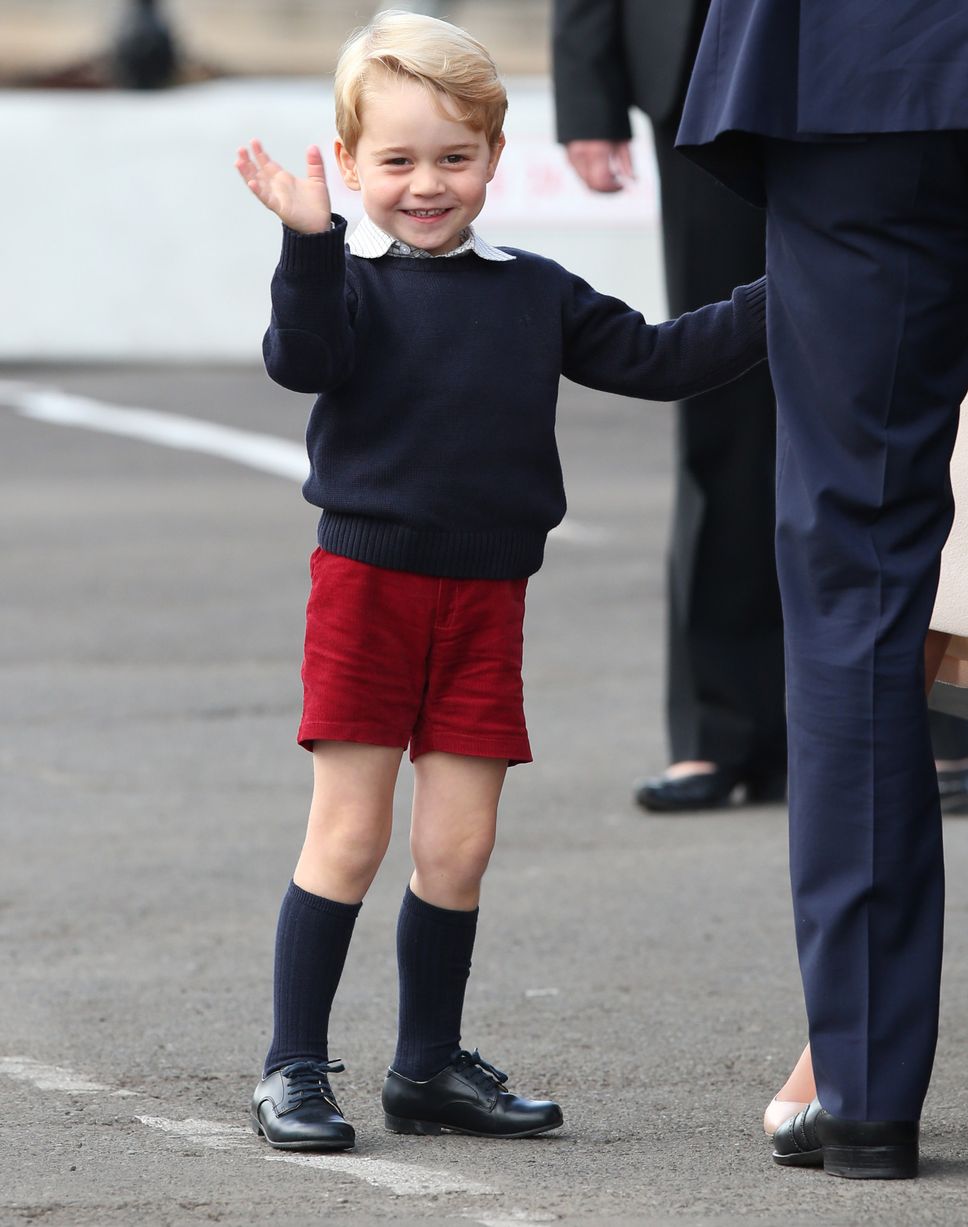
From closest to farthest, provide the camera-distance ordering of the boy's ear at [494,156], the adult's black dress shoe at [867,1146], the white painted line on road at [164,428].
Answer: the adult's black dress shoe at [867,1146] → the boy's ear at [494,156] → the white painted line on road at [164,428]

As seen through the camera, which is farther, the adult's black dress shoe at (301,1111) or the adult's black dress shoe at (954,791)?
the adult's black dress shoe at (954,791)

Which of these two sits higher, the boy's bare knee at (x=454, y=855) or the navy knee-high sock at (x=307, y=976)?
the boy's bare knee at (x=454, y=855)

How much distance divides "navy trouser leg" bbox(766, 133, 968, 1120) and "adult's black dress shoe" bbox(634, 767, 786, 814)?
245 centimetres

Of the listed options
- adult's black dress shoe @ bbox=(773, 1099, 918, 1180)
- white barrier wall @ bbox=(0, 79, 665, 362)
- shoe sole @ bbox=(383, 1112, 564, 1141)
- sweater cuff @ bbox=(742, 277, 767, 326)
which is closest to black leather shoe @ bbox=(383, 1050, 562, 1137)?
shoe sole @ bbox=(383, 1112, 564, 1141)

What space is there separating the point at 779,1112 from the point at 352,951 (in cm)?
132

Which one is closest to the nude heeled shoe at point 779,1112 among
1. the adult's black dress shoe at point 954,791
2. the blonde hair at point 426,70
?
the blonde hair at point 426,70

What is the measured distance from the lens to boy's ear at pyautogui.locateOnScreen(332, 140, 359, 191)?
324 cm

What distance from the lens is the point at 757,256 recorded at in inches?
202

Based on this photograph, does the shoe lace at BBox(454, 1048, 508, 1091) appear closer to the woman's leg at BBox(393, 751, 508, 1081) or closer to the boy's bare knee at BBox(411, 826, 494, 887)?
the woman's leg at BBox(393, 751, 508, 1081)

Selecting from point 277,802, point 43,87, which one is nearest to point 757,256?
point 277,802

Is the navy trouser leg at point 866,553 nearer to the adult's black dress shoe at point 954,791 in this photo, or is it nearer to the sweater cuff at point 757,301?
the sweater cuff at point 757,301

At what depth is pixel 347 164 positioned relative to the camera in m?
3.27

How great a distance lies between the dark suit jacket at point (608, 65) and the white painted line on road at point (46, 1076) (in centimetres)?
247

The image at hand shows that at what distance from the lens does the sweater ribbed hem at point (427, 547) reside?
318 cm
